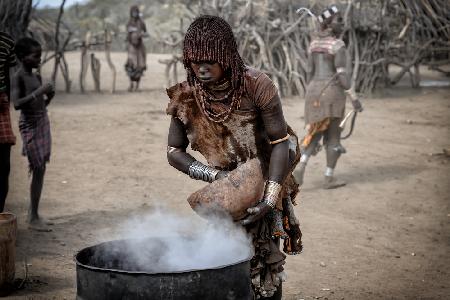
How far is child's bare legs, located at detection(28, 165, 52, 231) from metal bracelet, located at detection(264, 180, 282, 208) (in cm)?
331

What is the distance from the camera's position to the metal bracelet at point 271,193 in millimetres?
3010

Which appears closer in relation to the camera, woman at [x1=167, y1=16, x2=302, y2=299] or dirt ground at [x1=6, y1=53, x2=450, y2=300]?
woman at [x1=167, y1=16, x2=302, y2=299]

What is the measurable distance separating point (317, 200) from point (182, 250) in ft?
13.7

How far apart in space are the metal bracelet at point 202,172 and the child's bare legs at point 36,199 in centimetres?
304

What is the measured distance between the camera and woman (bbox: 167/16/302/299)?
9.57 feet

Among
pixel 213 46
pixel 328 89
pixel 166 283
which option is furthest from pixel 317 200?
pixel 166 283

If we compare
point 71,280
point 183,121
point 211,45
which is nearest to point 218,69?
point 211,45

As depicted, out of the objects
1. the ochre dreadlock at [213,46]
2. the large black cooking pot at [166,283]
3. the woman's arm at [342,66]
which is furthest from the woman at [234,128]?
the woman's arm at [342,66]

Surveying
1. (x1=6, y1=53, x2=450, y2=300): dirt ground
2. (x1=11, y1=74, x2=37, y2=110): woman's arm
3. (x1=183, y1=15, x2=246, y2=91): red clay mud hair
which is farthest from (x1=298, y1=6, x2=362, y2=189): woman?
(x1=183, y1=15, x2=246, y2=91): red clay mud hair

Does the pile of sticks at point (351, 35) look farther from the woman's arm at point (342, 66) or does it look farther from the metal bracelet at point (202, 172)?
the metal bracelet at point (202, 172)

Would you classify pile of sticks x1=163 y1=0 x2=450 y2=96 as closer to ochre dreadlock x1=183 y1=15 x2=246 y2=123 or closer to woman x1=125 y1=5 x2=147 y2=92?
woman x1=125 y1=5 x2=147 y2=92

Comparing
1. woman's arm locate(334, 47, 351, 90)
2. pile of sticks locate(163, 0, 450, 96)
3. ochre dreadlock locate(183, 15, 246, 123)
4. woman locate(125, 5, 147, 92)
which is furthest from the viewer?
woman locate(125, 5, 147, 92)

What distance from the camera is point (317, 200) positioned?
7137mm

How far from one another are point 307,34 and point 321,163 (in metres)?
5.88
